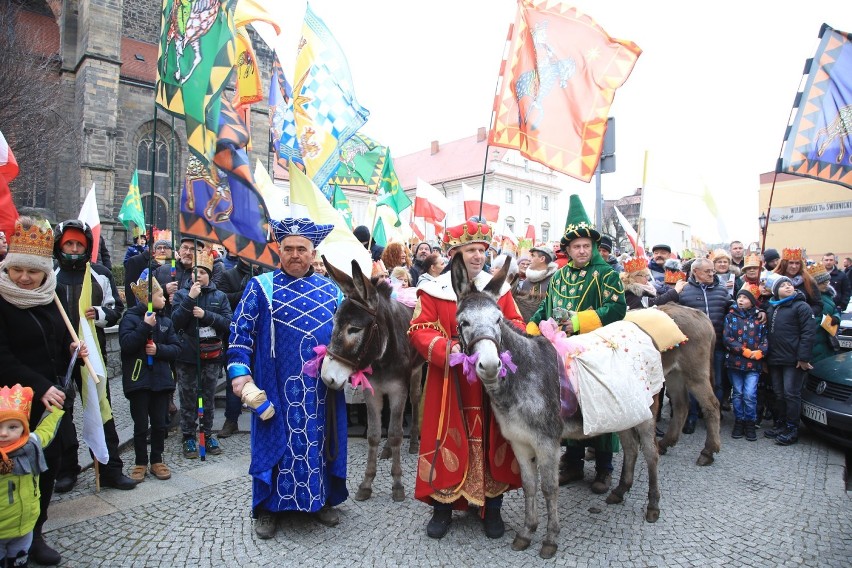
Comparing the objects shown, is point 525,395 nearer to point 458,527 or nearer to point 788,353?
point 458,527

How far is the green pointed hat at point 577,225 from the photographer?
455 centimetres

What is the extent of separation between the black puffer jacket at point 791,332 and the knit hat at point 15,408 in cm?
790

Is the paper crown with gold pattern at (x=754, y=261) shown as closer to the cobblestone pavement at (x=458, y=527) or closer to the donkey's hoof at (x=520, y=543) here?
the cobblestone pavement at (x=458, y=527)

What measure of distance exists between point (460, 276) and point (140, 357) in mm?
3499

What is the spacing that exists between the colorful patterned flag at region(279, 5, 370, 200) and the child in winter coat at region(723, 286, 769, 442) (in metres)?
6.88

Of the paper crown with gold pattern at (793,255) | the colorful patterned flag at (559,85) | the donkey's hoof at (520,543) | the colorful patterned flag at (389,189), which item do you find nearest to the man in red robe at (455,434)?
the donkey's hoof at (520,543)

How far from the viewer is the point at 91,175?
24.1 metres

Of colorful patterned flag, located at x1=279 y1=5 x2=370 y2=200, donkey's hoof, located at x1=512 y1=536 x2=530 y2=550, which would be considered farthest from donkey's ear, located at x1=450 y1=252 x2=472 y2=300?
colorful patterned flag, located at x1=279 y1=5 x2=370 y2=200

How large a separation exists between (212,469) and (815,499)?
5920mm

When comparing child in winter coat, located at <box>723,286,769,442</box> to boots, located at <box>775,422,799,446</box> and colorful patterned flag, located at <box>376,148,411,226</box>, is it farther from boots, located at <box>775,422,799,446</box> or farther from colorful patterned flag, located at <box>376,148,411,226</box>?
colorful patterned flag, located at <box>376,148,411,226</box>

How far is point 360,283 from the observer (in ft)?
12.6

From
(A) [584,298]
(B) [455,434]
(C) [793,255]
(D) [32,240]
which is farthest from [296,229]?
(C) [793,255]

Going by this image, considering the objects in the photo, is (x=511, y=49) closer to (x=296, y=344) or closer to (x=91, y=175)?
(x=296, y=344)

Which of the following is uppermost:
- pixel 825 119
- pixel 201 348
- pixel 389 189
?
pixel 389 189
